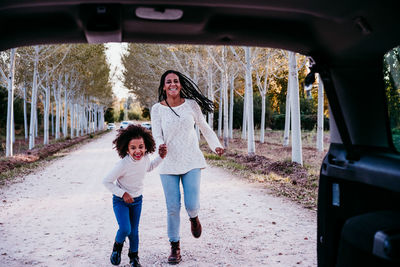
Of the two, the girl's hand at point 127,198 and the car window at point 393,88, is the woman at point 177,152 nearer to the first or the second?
the girl's hand at point 127,198

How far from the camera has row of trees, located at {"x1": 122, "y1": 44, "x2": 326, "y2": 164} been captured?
1392 cm

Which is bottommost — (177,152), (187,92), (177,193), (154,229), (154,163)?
(154,229)

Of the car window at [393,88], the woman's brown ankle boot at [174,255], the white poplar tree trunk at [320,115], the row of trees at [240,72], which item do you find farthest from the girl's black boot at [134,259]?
the white poplar tree trunk at [320,115]

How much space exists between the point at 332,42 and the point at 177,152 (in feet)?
7.85

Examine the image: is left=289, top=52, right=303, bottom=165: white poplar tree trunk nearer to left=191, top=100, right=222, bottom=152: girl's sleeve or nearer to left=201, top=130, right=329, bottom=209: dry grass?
left=201, top=130, right=329, bottom=209: dry grass

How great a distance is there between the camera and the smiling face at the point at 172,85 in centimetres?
452

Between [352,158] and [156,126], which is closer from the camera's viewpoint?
[352,158]

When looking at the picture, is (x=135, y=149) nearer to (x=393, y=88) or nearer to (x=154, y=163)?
(x=154, y=163)

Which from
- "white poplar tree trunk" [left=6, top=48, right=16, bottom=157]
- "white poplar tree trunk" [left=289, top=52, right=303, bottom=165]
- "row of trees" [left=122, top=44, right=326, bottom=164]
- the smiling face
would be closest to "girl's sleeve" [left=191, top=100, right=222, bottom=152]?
the smiling face

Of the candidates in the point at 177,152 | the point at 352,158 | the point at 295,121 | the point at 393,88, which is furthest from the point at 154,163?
the point at 295,121

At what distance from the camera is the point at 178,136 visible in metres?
4.47

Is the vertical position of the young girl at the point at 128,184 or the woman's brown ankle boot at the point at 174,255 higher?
the young girl at the point at 128,184

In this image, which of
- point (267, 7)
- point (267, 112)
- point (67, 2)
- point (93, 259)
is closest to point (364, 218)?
point (267, 7)

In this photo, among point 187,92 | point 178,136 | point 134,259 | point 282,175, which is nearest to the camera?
point 134,259
